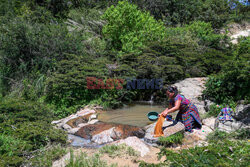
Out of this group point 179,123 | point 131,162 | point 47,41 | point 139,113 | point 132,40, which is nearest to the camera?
point 131,162

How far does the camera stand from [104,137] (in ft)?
20.5

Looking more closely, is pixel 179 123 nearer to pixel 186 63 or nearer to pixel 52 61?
pixel 186 63

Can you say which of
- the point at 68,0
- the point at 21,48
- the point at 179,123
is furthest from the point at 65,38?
the point at 68,0

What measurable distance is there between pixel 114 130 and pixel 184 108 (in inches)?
84.0

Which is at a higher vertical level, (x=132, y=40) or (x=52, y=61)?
(x=132, y=40)

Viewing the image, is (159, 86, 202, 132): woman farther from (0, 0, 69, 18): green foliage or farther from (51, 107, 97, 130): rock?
(0, 0, 69, 18): green foliage

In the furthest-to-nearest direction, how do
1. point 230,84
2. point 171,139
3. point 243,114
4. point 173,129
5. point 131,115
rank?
point 131,115 → point 230,84 → point 243,114 → point 173,129 → point 171,139

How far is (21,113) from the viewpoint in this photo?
6004 mm

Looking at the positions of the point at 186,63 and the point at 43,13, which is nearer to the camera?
the point at 186,63

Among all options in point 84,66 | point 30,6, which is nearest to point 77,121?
point 84,66

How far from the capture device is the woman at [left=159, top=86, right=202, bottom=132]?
540cm

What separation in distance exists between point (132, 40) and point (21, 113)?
7.69 metres

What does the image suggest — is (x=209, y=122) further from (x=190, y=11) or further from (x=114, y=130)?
(x=190, y=11)

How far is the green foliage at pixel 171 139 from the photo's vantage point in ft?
17.6
